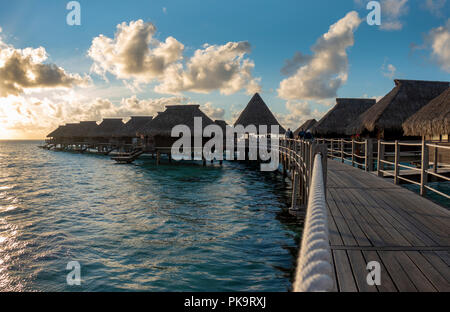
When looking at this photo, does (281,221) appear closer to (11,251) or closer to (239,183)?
(11,251)

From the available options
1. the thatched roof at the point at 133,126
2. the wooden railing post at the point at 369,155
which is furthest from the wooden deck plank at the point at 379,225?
the thatched roof at the point at 133,126

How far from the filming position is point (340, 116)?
27656mm

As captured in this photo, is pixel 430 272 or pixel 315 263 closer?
pixel 315 263

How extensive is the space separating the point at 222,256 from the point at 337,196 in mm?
2658

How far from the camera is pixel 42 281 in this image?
5781 mm

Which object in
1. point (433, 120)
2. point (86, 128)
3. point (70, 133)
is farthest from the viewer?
point (70, 133)

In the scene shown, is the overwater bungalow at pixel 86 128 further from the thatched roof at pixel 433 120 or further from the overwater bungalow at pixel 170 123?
the thatched roof at pixel 433 120

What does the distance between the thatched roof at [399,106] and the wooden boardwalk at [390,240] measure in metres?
14.1

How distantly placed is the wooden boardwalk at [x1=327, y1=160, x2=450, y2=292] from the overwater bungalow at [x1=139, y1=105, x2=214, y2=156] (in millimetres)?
26026

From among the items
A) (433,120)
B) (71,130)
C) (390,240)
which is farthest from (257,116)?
(71,130)

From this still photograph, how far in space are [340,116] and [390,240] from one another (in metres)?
25.4

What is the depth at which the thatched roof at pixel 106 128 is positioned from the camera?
2099 inches

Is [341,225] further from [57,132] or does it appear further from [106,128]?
[57,132]
